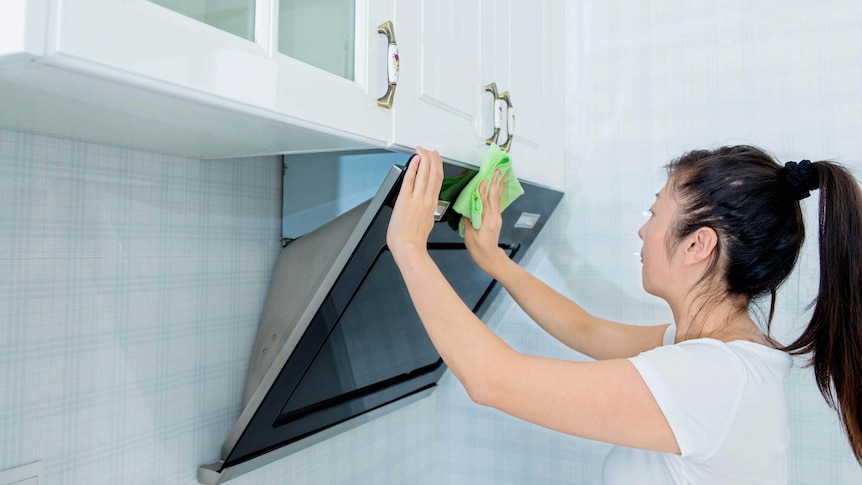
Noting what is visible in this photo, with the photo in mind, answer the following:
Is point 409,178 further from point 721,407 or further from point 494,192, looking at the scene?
point 721,407

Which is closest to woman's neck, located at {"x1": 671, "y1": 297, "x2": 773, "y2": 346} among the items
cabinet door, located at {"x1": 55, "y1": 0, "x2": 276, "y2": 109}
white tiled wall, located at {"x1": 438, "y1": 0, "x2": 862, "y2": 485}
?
white tiled wall, located at {"x1": 438, "y1": 0, "x2": 862, "y2": 485}

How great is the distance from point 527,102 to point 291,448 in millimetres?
864

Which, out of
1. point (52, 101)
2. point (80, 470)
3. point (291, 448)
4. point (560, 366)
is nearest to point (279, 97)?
point (52, 101)

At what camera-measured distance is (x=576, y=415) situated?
0.77 metres

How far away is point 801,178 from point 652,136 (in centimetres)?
62

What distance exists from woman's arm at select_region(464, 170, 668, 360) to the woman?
157 mm

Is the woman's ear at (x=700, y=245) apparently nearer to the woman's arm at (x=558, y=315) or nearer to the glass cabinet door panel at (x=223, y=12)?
the woman's arm at (x=558, y=315)

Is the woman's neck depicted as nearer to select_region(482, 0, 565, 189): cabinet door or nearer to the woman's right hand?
the woman's right hand

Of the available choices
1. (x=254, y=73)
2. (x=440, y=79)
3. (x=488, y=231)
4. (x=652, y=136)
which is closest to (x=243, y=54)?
(x=254, y=73)

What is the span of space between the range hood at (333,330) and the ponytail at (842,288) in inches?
21.7

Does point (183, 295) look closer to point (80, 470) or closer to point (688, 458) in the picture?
point (80, 470)

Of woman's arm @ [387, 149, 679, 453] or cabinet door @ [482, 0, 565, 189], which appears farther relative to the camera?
cabinet door @ [482, 0, 565, 189]

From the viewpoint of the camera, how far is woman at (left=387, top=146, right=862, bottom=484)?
2.55 ft

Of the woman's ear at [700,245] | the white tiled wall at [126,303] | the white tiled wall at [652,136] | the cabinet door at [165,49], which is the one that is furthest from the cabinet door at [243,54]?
the white tiled wall at [652,136]
